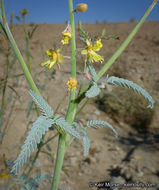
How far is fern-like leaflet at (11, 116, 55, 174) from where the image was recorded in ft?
1.43

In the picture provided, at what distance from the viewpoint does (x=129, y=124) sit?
3426mm

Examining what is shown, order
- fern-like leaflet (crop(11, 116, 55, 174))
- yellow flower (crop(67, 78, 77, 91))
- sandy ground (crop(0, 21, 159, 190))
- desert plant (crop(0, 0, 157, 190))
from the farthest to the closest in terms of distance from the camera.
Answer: sandy ground (crop(0, 21, 159, 190)) < yellow flower (crop(67, 78, 77, 91)) < desert plant (crop(0, 0, 157, 190)) < fern-like leaflet (crop(11, 116, 55, 174))

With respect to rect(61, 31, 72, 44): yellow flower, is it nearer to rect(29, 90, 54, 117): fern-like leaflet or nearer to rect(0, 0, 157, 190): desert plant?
rect(0, 0, 157, 190): desert plant

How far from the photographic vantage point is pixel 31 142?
0.47m

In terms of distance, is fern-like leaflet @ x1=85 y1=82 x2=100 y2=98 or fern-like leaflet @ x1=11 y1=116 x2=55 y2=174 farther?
fern-like leaflet @ x1=85 y1=82 x2=100 y2=98

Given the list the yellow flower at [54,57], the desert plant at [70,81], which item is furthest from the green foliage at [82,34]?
the yellow flower at [54,57]

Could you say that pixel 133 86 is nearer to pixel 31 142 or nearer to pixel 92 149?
pixel 31 142

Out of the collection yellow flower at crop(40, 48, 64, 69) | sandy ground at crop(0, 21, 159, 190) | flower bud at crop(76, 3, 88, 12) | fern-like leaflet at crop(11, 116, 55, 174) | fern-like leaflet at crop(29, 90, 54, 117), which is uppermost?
flower bud at crop(76, 3, 88, 12)

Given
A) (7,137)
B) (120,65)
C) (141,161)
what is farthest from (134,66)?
(7,137)

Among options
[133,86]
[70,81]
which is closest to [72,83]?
[70,81]

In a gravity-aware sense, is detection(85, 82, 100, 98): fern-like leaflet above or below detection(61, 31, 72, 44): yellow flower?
below

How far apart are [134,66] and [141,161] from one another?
13.4 feet

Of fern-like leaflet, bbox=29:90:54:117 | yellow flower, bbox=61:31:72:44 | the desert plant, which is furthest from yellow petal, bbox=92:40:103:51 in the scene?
fern-like leaflet, bbox=29:90:54:117

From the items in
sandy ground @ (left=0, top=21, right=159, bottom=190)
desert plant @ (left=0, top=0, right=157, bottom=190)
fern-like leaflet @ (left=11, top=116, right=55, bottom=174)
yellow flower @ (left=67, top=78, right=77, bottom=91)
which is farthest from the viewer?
sandy ground @ (left=0, top=21, right=159, bottom=190)
